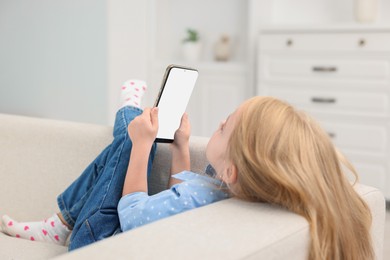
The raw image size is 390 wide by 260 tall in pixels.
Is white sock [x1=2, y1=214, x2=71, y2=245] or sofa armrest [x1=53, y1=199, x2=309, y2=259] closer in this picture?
sofa armrest [x1=53, y1=199, x2=309, y2=259]

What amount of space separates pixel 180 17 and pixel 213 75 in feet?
1.98

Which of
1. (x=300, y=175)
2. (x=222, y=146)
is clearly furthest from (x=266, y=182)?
(x=222, y=146)

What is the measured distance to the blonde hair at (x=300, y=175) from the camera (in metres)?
1.23

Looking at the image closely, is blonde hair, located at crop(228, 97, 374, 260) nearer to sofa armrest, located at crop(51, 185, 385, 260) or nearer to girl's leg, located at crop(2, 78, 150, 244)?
sofa armrest, located at crop(51, 185, 385, 260)

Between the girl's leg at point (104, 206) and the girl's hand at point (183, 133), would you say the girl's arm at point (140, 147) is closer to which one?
the girl's leg at point (104, 206)

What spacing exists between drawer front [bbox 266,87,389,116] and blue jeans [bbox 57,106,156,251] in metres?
1.98

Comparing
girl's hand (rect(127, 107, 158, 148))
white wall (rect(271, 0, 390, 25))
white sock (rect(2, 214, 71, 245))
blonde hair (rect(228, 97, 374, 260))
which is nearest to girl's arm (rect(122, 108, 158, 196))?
girl's hand (rect(127, 107, 158, 148))

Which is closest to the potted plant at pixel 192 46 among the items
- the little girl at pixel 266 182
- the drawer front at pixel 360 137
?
the drawer front at pixel 360 137

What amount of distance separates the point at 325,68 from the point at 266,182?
2.51m

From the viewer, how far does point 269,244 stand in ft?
3.56

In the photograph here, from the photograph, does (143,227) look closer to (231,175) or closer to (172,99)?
(231,175)

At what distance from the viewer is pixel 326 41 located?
364cm

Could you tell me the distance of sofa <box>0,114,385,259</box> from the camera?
1023mm

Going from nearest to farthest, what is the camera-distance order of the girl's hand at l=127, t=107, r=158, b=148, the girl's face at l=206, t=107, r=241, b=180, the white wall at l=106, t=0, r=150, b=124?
the girl's face at l=206, t=107, r=241, b=180 < the girl's hand at l=127, t=107, r=158, b=148 < the white wall at l=106, t=0, r=150, b=124
